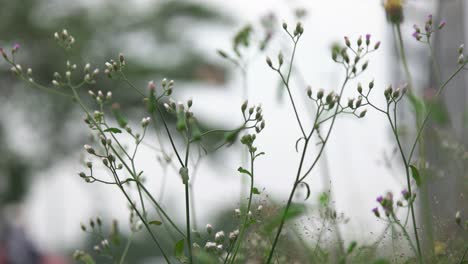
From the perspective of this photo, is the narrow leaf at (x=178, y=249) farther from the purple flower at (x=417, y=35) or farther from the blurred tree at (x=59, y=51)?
the blurred tree at (x=59, y=51)

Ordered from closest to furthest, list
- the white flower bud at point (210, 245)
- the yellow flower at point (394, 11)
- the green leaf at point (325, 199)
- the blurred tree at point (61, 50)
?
the white flower bud at point (210, 245)
the green leaf at point (325, 199)
the yellow flower at point (394, 11)
the blurred tree at point (61, 50)

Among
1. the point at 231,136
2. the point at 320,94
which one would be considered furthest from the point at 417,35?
the point at 231,136

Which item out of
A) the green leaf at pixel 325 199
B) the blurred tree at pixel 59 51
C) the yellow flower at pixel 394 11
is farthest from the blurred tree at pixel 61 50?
the green leaf at pixel 325 199

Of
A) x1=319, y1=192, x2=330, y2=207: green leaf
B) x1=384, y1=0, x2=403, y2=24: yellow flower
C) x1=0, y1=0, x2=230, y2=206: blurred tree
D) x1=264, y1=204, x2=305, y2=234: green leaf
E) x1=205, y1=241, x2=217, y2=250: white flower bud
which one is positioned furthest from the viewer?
x1=0, y1=0, x2=230, y2=206: blurred tree

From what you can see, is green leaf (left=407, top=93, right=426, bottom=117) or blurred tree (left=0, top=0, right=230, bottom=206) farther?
blurred tree (left=0, top=0, right=230, bottom=206)

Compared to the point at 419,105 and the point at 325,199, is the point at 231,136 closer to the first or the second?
the point at 325,199

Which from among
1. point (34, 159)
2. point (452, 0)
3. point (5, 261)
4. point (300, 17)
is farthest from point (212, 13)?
point (300, 17)

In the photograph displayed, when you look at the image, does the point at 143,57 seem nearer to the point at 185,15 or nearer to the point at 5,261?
the point at 185,15

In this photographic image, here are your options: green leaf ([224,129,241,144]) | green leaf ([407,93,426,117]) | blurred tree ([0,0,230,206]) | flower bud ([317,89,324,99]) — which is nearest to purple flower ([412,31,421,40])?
green leaf ([407,93,426,117])

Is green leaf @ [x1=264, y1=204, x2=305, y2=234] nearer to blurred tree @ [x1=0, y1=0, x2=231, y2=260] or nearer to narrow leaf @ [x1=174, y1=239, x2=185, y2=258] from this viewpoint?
narrow leaf @ [x1=174, y1=239, x2=185, y2=258]
